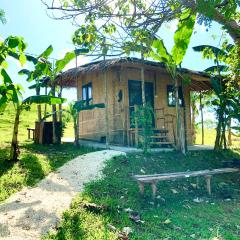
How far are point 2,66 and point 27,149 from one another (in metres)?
3.60

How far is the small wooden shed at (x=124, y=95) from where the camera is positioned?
15.8 meters

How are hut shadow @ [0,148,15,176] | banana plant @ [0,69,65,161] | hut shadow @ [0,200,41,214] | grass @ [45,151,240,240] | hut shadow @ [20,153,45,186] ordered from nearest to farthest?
grass @ [45,151,240,240] → hut shadow @ [0,200,41,214] → hut shadow @ [20,153,45,186] → hut shadow @ [0,148,15,176] → banana plant @ [0,69,65,161]

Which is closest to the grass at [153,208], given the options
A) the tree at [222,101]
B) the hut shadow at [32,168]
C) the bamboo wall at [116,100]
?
the hut shadow at [32,168]

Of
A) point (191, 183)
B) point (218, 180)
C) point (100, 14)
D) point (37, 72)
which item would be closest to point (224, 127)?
point (218, 180)

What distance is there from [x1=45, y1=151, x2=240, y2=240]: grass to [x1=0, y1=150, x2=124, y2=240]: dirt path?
28 centimetres

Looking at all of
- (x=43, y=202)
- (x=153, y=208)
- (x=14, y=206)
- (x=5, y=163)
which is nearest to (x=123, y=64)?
(x=5, y=163)

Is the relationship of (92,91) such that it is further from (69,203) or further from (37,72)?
(69,203)

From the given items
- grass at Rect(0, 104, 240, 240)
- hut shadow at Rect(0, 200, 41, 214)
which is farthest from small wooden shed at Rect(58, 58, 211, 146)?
hut shadow at Rect(0, 200, 41, 214)

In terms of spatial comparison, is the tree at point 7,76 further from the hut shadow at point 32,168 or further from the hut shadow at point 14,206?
the hut shadow at point 14,206

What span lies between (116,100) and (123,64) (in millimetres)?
1928

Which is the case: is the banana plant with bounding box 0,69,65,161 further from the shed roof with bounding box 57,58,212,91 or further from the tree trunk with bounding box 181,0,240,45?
the tree trunk with bounding box 181,0,240,45

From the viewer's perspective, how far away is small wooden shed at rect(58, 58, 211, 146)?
15.8 metres

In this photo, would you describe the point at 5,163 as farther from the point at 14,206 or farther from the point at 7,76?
the point at 14,206

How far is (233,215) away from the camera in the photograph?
8.45 metres
